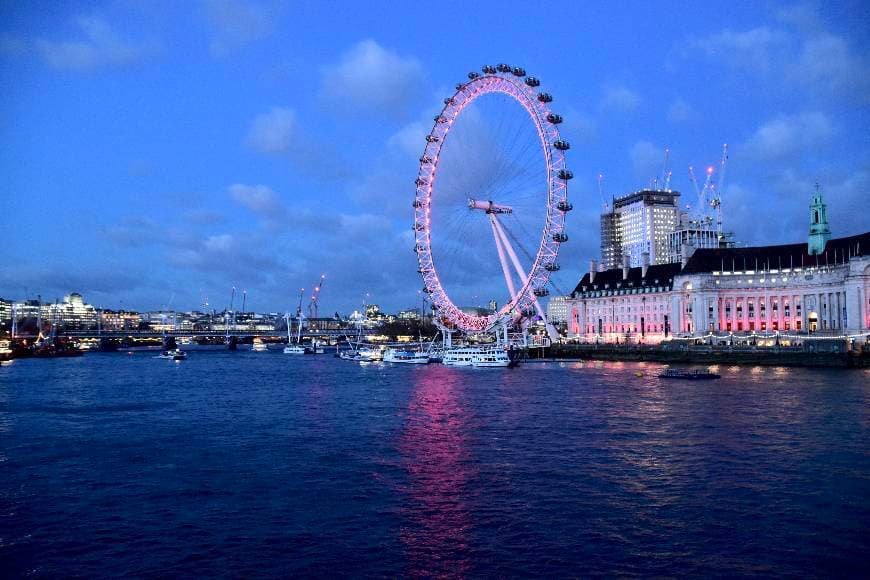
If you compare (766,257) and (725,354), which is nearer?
(725,354)

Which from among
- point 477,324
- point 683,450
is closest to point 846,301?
point 477,324

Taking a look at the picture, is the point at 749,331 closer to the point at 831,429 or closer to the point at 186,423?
the point at 831,429

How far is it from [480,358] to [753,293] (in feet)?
140

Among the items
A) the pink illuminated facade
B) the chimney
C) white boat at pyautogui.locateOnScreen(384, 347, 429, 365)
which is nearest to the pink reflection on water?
white boat at pyautogui.locateOnScreen(384, 347, 429, 365)

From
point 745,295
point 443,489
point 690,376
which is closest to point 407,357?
point 690,376

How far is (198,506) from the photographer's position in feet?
62.6

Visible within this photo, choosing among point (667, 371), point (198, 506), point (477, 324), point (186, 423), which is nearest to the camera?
point (198, 506)

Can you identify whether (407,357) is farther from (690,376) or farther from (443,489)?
(443,489)

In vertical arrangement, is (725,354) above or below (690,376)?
above

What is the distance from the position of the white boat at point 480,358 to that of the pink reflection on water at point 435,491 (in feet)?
132

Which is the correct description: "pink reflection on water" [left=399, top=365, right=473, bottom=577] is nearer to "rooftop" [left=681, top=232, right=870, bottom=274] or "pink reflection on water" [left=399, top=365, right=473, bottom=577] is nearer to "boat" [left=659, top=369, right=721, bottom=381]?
"boat" [left=659, top=369, right=721, bottom=381]

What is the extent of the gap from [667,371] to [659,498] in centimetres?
4379

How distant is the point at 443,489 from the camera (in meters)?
20.6

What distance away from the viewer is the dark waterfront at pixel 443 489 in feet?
49.7
